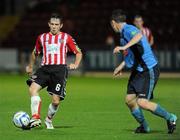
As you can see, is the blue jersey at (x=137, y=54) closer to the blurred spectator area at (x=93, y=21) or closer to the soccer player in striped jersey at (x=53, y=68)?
the soccer player in striped jersey at (x=53, y=68)

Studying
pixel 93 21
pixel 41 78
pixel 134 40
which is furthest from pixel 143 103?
pixel 93 21

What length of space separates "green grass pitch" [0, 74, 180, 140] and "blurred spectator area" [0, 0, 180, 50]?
34.2ft

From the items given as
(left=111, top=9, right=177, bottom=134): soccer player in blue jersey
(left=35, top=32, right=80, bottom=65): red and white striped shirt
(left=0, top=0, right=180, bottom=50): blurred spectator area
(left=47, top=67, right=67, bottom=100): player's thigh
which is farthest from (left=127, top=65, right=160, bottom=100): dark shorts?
(left=0, top=0, right=180, bottom=50): blurred spectator area

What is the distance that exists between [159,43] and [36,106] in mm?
22812

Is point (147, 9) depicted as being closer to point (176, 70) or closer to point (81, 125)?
point (176, 70)

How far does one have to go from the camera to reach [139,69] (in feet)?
35.5

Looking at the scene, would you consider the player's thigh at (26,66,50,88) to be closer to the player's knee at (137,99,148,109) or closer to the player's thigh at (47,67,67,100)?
the player's thigh at (47,67,67,100)

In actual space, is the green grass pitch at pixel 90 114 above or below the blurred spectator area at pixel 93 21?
below

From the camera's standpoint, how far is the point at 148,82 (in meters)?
10.8

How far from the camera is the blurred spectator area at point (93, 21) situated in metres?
34.7

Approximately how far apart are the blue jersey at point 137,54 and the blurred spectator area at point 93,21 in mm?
21906

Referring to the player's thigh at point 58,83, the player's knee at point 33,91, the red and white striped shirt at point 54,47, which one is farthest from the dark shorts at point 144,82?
the player's knee at point 33,91

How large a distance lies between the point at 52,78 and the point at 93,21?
82.9ft

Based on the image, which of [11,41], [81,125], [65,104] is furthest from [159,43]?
[81,125]
